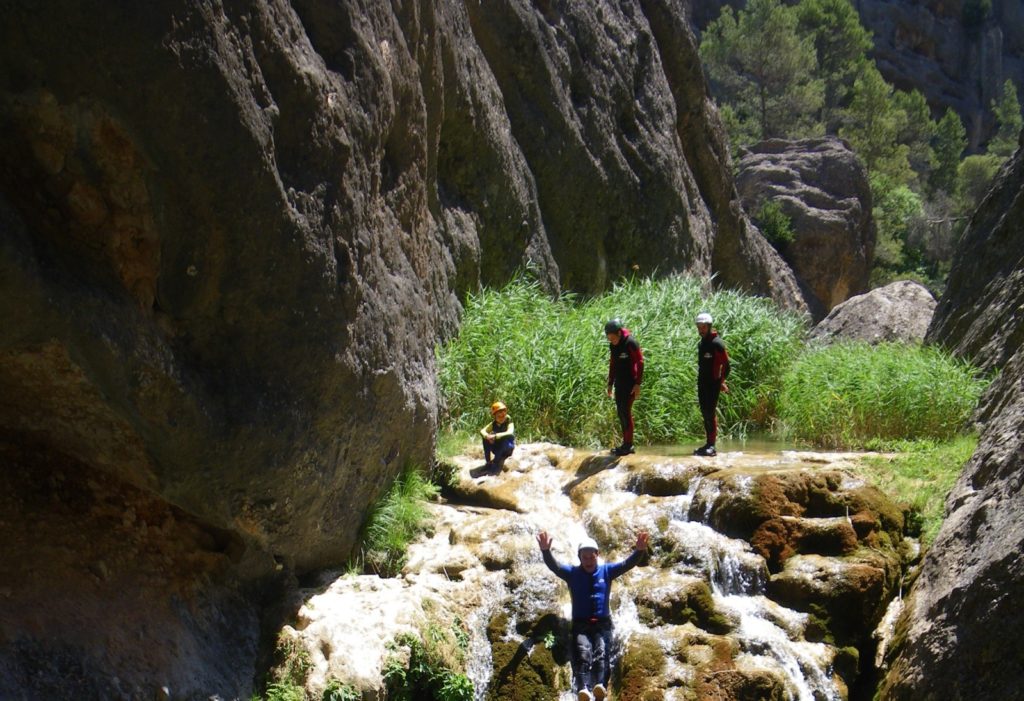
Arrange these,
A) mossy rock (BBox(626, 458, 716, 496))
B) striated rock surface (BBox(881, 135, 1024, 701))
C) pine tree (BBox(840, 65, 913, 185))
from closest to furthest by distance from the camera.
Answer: striated rock surface (BBox(881, 135, 1024, 701))
mossy rock (BBox(626, 458, 716, 496))
pine tree (BBox(840, 65, 913, 185))

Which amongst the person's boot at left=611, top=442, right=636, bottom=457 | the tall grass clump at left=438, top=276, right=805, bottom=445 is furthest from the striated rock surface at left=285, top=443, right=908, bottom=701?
the tall grass clump at left=438, top=276, right=805, bottom=445

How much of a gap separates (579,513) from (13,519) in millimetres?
4768

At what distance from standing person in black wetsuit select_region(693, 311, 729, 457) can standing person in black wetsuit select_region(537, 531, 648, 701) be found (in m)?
2.87

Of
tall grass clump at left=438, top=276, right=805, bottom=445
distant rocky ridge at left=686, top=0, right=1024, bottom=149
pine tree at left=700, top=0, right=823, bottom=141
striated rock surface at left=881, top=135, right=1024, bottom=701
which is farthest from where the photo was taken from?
distant rocky ridge at left=686, top=0, right=1024, bottom=149

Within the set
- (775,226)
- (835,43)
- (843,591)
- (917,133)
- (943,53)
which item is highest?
(943,53)

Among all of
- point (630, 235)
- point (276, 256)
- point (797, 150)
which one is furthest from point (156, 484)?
point (797, 150)

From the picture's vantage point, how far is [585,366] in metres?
→ 12.2

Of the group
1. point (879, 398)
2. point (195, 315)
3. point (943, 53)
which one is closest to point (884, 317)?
point (879, 398)

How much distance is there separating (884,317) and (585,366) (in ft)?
27.1

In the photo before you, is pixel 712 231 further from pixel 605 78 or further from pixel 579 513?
pixel 579 513

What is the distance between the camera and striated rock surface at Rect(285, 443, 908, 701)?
7363mm

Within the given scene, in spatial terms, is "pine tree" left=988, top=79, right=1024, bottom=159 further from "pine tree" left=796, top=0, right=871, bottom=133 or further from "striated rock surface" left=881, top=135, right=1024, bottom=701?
"striated rock surface" left=881, top=135, right=1024, bottom=701

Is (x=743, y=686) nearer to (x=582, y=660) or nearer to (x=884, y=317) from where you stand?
(x=582, y=660)

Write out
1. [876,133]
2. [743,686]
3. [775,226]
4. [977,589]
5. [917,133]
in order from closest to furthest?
[977,589] < [743,686] < [775,226] < [876,133] < [917,133]
